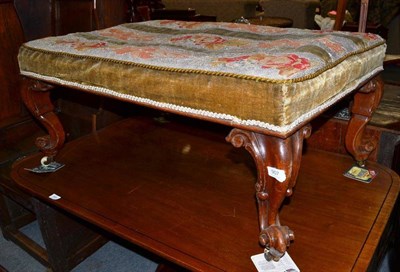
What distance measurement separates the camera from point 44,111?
1146 millimetres

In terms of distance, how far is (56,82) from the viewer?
0.96 m

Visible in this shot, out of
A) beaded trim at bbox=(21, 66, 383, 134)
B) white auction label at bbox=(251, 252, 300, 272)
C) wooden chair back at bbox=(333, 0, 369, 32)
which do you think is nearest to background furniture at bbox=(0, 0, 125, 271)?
beaded trim at bbox=(21, 66, 383, 134)

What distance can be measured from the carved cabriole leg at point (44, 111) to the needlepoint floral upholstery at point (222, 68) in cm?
7

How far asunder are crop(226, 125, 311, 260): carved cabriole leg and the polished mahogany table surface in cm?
8

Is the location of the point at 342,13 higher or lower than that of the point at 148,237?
higher

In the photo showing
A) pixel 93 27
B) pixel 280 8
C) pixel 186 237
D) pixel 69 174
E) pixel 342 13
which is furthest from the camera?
pixel 280 8

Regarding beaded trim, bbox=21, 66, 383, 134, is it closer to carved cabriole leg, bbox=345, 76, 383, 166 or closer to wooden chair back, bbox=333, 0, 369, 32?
carved cabriole leg, bbox=345, 76, 383, 166

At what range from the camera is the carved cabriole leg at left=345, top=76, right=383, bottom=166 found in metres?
1.03

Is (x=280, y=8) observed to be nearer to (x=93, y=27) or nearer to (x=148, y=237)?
(x=93, y=27)

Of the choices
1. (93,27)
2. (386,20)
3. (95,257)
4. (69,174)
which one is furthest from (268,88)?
(386,20)

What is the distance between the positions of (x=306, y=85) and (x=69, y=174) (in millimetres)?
762

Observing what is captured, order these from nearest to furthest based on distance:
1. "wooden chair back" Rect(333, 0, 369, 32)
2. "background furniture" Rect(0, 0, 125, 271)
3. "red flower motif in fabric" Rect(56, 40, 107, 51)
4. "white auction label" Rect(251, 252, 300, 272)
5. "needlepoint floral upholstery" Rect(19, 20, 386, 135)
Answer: "needlepoint floral upholstery" Rect(19, 20, 386, 135) → "white auction label" Rect(251, 252, 300, 272) → "red flower motif in fabric" Rect(56, 40, 107, 51) → "background furniture" Rect(0, 0, 125, 271) → "wooden chair back" Rect(333, 0, 369, 32)

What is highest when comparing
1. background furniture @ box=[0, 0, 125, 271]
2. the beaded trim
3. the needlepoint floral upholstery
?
the needlepoint floral upholstery

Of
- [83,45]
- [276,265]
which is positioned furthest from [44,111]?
[276,265]
